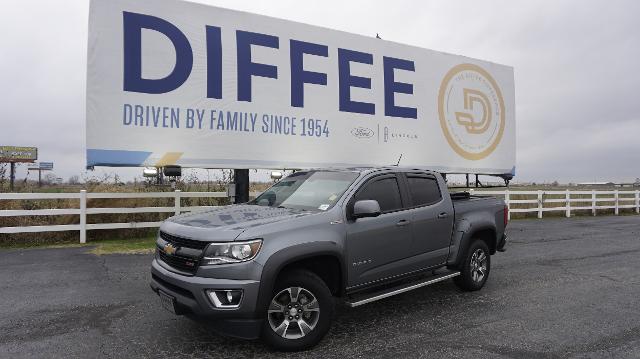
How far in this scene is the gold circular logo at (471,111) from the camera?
12.2 metres

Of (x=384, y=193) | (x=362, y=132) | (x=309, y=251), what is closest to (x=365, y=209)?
(x=309, y=251)

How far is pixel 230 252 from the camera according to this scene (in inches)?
144

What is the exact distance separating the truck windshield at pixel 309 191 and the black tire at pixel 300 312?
85 centimetres

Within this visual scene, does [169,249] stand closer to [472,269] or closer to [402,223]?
[402,223]

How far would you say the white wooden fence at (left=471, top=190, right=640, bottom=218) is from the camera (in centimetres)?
1748

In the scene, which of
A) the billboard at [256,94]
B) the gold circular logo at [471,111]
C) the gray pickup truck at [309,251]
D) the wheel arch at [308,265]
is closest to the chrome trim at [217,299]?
the gray pickup truck at [309,251]

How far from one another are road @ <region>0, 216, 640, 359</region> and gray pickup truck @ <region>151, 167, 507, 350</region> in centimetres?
39

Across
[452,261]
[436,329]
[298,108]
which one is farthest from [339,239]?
[298,108]

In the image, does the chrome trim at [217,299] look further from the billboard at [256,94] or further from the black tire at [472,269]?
the billboard at [256,94]

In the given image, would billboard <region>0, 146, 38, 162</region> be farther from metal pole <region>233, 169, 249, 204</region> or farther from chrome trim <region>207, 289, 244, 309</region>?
chrome trim <region>207, 289, 244, 309</region>

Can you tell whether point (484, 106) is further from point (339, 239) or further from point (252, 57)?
point (339, 239)

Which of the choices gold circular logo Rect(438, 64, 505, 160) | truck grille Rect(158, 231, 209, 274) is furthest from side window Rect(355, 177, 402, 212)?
gold circular logo Rect(438, 64, 505, 160)

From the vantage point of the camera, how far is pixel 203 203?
508 inches

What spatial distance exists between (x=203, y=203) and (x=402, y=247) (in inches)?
364
